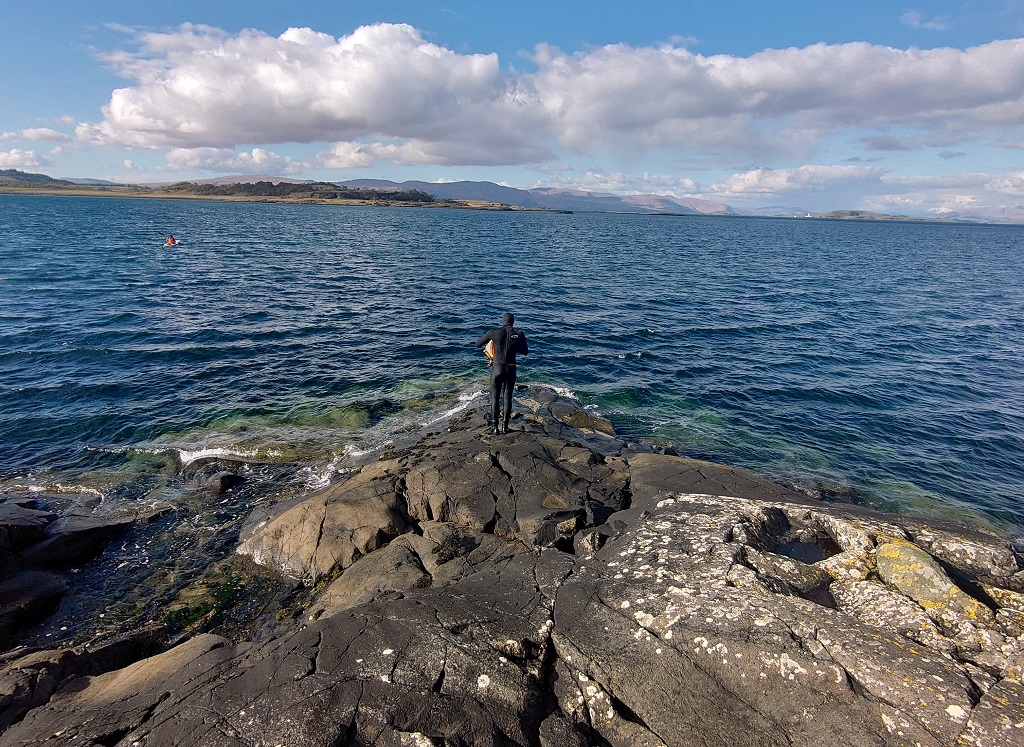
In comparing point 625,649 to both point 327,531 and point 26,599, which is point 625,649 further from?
point 26,599

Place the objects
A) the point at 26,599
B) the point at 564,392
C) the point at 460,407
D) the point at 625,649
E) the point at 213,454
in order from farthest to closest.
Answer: the point at 564,392 → the point at 460,407 → the point at 213,454 → the point at 26,599 → the point at 625,649

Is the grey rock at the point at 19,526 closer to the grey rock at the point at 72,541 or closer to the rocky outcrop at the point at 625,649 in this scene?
the grey rock at the point at 72,541

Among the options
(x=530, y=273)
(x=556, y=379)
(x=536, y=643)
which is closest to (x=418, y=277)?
(x=530, y=273)

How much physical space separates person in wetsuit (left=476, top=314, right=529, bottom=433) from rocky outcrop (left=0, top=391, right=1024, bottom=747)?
4.98 metres

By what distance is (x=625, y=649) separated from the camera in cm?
695

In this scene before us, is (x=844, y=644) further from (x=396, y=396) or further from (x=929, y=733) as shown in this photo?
(x=396, y=396)

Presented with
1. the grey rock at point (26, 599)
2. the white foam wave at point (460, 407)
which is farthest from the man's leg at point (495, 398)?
the grey rock at point (26, 599)

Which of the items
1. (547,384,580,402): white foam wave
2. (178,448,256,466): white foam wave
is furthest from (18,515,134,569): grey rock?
(547,384,580,402): white foam wave

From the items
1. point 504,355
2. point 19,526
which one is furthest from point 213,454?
point 504,355

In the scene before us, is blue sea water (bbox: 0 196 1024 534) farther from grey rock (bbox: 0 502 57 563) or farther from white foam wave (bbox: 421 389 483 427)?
grey rock (bbox: 0 502 57 563)

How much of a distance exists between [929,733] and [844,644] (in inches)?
46.1

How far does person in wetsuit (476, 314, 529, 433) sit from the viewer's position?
1412 centimetres

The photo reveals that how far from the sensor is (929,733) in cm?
539

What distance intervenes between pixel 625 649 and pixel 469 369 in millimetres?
18782
